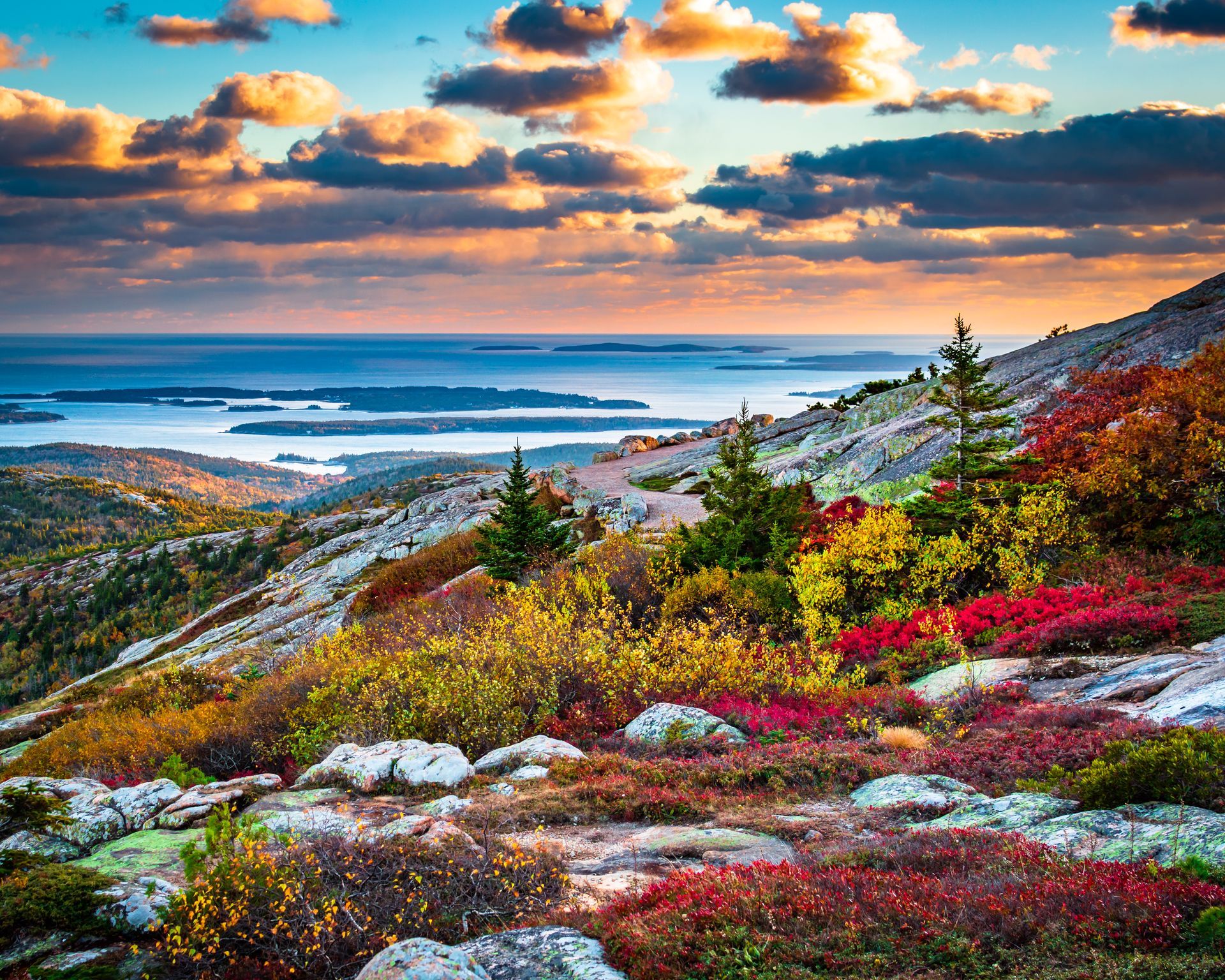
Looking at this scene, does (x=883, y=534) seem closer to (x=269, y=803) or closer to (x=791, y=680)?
(x=791, y=680)

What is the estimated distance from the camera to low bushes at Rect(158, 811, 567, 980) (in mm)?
7066

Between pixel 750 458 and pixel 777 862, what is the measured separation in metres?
18.9

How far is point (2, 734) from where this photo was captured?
40.2 meters

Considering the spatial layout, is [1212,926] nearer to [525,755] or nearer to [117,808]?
[525,755]

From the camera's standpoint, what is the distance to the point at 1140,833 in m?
7.64

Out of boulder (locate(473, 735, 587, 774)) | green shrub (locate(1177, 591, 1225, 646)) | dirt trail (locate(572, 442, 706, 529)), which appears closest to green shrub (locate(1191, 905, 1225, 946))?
boulder (locate(473, 735, 587, 774))

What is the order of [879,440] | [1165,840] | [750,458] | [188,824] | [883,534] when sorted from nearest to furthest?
[1165,840] → [188,824] → [883,534] → [750,458] → [879,440]

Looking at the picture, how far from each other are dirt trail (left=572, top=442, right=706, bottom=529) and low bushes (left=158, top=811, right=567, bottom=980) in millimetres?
21201

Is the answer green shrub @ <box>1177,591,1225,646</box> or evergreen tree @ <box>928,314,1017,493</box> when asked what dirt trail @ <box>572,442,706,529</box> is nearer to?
evergreen tree @ <box>928,314,1017,493</box>

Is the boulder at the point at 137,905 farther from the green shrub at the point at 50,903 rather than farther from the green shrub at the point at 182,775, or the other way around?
the green shrub at the point at 182,775

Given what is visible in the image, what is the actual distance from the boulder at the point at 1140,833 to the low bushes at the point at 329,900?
561 centimetres

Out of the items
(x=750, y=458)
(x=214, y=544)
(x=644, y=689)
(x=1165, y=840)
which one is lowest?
(x=214, y=544)

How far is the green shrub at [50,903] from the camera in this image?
739cm

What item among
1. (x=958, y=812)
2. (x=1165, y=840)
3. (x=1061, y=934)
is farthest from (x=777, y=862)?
(x=1165, y=840)
